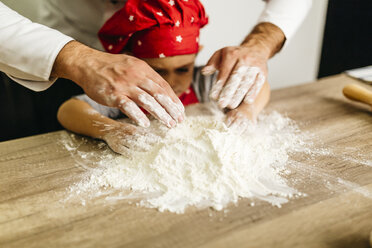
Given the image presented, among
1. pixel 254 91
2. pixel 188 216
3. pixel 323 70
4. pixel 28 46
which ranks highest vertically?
pixel 28 46

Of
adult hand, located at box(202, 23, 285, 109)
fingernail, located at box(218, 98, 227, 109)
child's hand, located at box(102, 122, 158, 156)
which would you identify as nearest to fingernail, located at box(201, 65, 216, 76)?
adult hand, located at box(202, 23, 285, 109)

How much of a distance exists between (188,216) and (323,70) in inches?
67.4

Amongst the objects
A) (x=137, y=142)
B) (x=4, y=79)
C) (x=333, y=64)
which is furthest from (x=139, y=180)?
(x=333, y=64)

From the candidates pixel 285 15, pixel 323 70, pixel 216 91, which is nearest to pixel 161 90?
pixel 216 91

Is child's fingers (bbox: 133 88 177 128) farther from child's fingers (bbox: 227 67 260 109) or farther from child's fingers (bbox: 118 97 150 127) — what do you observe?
child's fingers (bbox: 227 67 260 109)

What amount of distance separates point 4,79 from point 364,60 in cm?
180

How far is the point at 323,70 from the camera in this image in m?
1.97

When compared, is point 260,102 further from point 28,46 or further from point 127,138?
point 28,46

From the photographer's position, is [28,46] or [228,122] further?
[228,122]

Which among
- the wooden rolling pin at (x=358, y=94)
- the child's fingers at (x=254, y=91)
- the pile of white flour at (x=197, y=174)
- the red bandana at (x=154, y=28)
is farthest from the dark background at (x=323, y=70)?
the wooden rolling pin at (x=358, y=94)

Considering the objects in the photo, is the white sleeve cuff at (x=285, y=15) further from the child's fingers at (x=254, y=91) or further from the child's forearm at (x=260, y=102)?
the child's fingers at (x=254, y=91)

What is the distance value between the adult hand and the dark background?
0.59 meters

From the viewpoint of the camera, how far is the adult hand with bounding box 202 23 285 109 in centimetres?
77

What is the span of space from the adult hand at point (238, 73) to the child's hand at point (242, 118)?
8 centimetres
